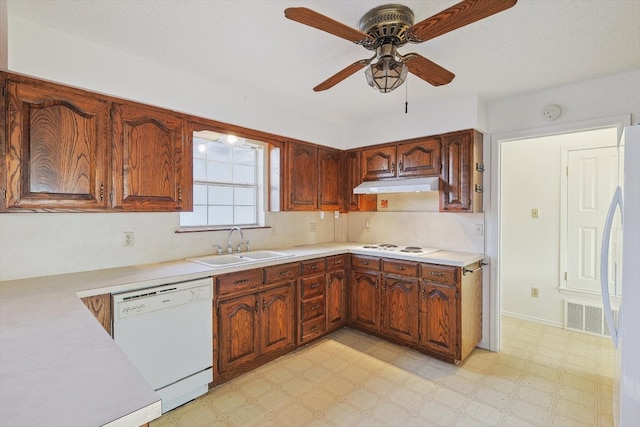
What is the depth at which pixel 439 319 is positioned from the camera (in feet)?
9.15

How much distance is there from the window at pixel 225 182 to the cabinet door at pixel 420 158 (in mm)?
1517

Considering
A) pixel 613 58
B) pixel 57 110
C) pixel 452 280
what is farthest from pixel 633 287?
pixel 57 110

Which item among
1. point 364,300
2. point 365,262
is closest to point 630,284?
point 365,262

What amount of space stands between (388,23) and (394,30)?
0.05m

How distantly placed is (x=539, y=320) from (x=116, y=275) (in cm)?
429

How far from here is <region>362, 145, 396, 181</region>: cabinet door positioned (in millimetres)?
3439

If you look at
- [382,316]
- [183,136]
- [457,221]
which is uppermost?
[183,136]

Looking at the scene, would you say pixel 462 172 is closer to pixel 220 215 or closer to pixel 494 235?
pixel 494 235

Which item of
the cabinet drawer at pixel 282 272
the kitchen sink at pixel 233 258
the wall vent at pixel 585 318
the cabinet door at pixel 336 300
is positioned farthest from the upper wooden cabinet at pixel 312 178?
the wall vent at pixel 585 318

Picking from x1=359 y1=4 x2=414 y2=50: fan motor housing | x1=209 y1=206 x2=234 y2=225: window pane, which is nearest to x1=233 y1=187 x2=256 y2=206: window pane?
x1=209 y1=206 x2=234 y2=225: window pane

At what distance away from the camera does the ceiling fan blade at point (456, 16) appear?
1.22 m

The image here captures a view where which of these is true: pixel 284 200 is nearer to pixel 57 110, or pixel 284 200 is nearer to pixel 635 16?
pixel 57 110

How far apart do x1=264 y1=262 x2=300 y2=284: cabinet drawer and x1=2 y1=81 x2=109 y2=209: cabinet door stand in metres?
1.30

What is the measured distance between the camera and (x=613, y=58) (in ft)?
7.11
